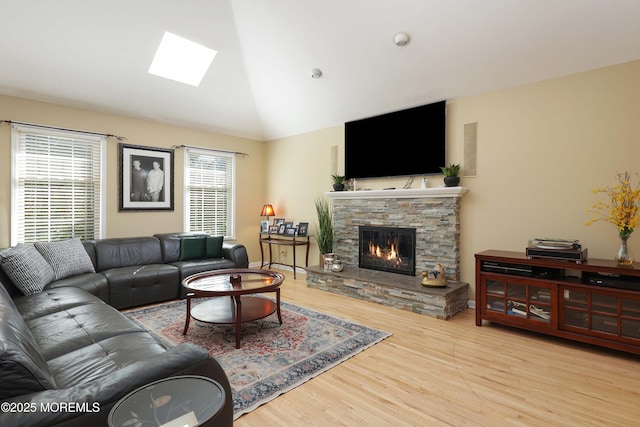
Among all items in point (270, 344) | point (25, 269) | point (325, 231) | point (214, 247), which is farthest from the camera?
point (325, 231)

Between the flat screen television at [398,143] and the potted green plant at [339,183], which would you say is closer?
the flat screen television at [398,143]

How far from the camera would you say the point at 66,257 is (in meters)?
3.73

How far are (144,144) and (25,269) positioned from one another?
2621 millimetres

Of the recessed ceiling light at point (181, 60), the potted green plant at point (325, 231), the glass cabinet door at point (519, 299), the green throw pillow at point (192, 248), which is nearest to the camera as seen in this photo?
the glass cabinet door at point (519, 299)

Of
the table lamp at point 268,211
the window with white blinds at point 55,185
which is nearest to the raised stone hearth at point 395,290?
the table lamp at point 268,211

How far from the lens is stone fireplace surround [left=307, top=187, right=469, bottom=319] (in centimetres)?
389

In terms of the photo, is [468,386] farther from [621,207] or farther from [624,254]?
[621,207]

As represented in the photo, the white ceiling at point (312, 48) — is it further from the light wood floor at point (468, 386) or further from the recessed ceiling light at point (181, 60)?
the light wood floor at point (468, 386)

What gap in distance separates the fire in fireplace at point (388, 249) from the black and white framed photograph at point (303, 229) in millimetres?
1125

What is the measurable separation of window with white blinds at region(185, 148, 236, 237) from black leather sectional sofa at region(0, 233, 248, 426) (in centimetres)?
129

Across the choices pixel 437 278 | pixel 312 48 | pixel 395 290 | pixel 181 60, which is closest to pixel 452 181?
pixel 437 278

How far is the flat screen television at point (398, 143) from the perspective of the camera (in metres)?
4.37

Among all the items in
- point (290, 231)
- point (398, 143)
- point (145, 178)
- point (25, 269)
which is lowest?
point (25, 269)

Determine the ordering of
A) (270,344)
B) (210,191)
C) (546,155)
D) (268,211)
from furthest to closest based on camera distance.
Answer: (268,211)
(210,191)
(546,155)
(270,344)
